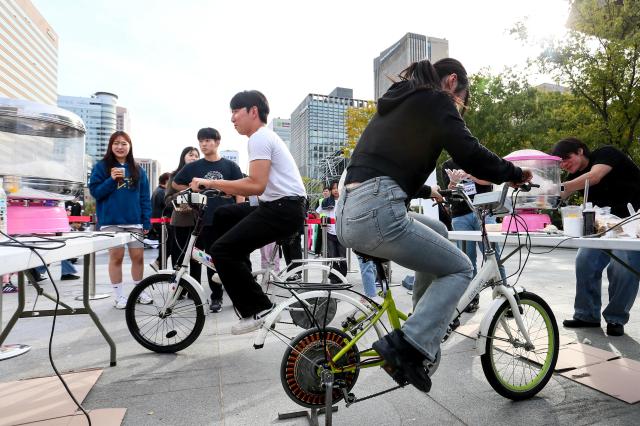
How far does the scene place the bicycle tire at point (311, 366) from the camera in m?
2.19

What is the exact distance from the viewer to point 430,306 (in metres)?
2.00

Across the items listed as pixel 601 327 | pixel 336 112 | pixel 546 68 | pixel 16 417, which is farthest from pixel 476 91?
pixel 336 112

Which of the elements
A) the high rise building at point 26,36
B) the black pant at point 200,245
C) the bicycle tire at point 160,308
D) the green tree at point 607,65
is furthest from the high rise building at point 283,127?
the bicycle tire at point 160,308

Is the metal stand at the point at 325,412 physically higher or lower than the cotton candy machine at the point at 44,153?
lower

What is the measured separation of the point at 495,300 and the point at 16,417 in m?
2.98

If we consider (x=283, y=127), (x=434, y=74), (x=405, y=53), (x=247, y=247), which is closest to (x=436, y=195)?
(x=434, y=74)

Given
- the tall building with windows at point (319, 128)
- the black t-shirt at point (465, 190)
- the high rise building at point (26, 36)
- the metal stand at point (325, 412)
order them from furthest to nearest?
the tall building with windows at point (319, 128) < the high rise building at point (26, 36) < the black t-shirt at point (465, 190) < the metal stand at point (325, 412)

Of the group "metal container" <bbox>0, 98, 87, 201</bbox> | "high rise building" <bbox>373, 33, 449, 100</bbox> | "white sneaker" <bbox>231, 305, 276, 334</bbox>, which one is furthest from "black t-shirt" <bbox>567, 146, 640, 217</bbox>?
"high rise building" <bbox>373, 33, 449, 100</bbox>

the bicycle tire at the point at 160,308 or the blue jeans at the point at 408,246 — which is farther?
the bicycle tire at the point at 160,308

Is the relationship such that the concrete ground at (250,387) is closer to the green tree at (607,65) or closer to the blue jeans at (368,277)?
the blue jeans at (368,277)

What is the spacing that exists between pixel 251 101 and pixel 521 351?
276 cm

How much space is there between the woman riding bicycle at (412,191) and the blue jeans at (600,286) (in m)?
2.58

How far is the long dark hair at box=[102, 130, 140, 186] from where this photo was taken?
15.9 ft

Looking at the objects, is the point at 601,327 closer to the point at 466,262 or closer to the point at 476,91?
the point at 466,262
